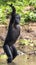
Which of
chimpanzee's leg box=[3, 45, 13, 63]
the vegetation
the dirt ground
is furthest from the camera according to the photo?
the vegetation

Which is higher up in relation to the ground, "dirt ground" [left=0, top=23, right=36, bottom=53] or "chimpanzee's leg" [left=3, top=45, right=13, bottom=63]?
"chimpanzee's leg" [left=3, top=45, right=13, bottom=63]

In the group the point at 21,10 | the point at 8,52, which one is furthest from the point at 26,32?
the point at 8,52

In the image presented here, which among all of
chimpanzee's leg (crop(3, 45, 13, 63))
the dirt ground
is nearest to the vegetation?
the dirt ground

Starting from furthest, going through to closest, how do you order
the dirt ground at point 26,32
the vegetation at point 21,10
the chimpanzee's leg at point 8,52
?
the vegetation at point 21,10, the dirt ground at point 26,32, the chimpanzee's leg at point 8,52

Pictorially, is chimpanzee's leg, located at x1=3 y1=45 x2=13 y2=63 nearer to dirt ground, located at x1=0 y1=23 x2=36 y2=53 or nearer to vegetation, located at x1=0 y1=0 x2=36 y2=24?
dirt ground, located at x1=0 y1=23 x2=36 y2=53

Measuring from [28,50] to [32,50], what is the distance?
16cm

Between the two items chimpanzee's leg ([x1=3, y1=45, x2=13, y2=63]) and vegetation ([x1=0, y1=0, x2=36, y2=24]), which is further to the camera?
vegetation ([x1=0, y1=0, x2=36, y2=24])

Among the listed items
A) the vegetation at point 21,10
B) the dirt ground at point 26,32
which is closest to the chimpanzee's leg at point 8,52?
the dirt ground at point 26,32

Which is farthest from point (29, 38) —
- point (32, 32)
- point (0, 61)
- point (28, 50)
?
point (0, 61)

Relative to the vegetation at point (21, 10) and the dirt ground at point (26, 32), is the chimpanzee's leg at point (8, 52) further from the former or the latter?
the vegetation at point (21, 10)

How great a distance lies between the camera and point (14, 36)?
9.96 m

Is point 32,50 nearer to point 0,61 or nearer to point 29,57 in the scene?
point 29,57

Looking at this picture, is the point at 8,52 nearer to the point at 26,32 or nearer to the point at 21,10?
the point at 26,32

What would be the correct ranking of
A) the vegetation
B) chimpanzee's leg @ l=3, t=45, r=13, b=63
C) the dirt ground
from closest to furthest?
chimpanzee's leg @ l=3, t=45, r=13, b=63 → the dirt ground → the vegetation
